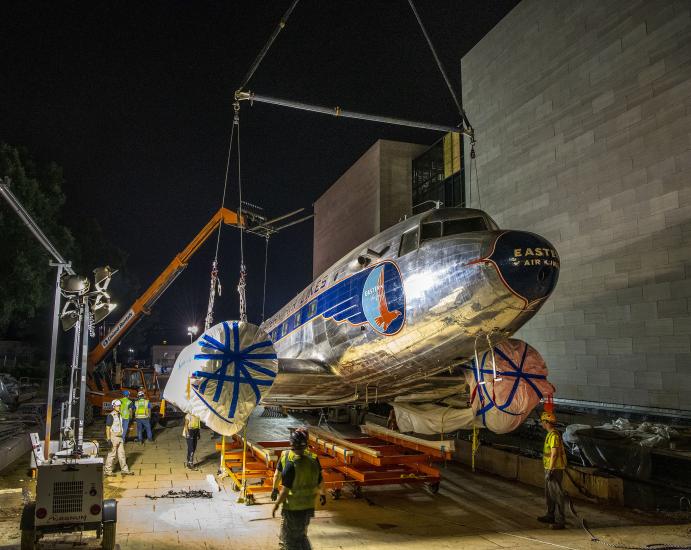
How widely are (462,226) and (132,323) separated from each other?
19.5 meters

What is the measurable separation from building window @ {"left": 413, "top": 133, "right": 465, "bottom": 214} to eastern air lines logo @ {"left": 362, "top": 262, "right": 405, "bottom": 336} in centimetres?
1307

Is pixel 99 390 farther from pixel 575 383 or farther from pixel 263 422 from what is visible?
pixel 575 383

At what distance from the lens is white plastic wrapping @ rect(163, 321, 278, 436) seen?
8109 mm

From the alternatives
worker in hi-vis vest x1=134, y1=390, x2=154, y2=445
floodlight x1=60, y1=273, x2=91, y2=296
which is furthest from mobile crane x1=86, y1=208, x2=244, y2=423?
floodlight x1=60, y1=273, x2=91, y2=296

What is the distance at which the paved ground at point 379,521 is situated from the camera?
7.41 meters

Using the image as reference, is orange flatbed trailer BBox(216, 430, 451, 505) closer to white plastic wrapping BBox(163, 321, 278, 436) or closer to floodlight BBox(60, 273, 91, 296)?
white plastic wrapping BBox(163, 321, 278, 436)

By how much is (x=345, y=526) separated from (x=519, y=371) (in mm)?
4119

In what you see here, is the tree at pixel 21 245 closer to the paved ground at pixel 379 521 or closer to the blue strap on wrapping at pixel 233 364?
the paved ground at pixel 379 521

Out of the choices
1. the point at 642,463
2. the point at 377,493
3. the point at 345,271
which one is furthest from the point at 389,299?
the point at 642,463

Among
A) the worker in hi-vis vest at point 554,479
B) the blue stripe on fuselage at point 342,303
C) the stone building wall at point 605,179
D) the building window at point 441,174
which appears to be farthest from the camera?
the building window at point 441,174

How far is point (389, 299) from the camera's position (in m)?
8.58

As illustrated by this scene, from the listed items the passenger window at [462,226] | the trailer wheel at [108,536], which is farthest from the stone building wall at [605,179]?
the trailer wheel at [108,536]

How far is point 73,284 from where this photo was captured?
10.1m

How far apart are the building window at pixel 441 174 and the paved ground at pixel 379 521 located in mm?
13687
